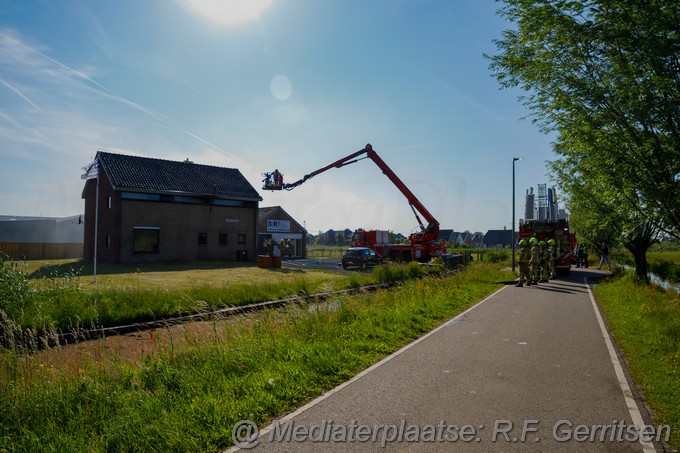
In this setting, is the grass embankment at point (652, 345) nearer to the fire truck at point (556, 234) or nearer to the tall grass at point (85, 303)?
the tall grass at point (85, 303)

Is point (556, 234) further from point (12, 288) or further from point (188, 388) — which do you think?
point (12, 288)

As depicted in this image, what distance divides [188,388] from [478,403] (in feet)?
11.6

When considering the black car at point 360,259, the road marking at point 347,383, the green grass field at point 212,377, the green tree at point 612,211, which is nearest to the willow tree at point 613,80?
the green tree at point 612,211

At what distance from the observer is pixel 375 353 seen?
723cm

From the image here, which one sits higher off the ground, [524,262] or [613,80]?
[613,80]

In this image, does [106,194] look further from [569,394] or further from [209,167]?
[569,394]

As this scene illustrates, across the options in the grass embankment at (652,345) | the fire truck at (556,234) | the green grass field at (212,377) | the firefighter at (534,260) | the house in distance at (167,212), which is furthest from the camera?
the house in distance at (167,212)

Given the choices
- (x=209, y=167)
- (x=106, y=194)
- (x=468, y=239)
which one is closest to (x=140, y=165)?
(x=106, y=194)

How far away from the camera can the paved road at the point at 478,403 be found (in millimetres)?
4086

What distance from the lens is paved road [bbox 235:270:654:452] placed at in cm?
409

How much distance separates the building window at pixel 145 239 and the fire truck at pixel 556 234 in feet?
78.0

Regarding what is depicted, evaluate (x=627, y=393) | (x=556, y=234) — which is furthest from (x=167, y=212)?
(x=627, y=393)

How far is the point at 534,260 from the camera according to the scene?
18.0 m

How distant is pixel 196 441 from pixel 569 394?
4501mm
